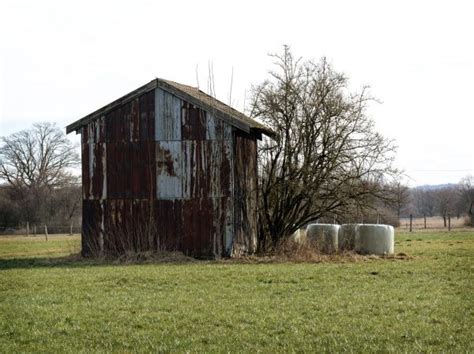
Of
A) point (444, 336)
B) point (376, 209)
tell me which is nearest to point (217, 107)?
point (376, 209)

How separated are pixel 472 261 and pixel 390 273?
520cm

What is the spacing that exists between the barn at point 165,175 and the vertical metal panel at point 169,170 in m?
0.04

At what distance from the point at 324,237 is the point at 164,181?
7.05 metres

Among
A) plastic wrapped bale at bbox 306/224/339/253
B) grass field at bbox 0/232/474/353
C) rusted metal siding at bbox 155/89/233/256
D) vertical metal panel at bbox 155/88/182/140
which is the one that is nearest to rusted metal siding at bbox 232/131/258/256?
rusted metal siding at bbox 155/89/233/256

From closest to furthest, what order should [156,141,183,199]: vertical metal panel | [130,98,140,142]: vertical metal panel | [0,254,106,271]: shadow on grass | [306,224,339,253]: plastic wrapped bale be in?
[0,254,106,271]: shadow on grass < [156,141,183,199]: vertical metal panel < [130,98,140,142]: vertical metal panel < [306,224,339,253]: plastic wrapped bale

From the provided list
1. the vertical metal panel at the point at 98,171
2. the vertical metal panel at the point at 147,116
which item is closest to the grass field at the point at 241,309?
the vertical metal panel at the point at 98,171

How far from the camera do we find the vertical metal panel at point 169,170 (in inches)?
1038

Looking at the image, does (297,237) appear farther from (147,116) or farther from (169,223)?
(147,116)

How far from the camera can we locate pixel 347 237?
27.9 metres

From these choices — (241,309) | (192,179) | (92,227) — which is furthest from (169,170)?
(241,309)

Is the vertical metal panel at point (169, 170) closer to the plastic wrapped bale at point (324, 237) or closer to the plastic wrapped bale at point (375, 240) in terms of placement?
the plastic wrapped bale at point (324, 237)

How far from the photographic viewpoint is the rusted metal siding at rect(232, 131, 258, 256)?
26.5 metres

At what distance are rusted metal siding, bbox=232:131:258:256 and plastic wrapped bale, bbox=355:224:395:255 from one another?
4.35 metres

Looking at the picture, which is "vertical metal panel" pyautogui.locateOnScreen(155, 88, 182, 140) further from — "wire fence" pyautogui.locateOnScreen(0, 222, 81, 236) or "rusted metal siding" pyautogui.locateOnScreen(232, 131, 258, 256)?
"wire fence" pyautogui.locateOnScreen(0, 222, 81, 236)
